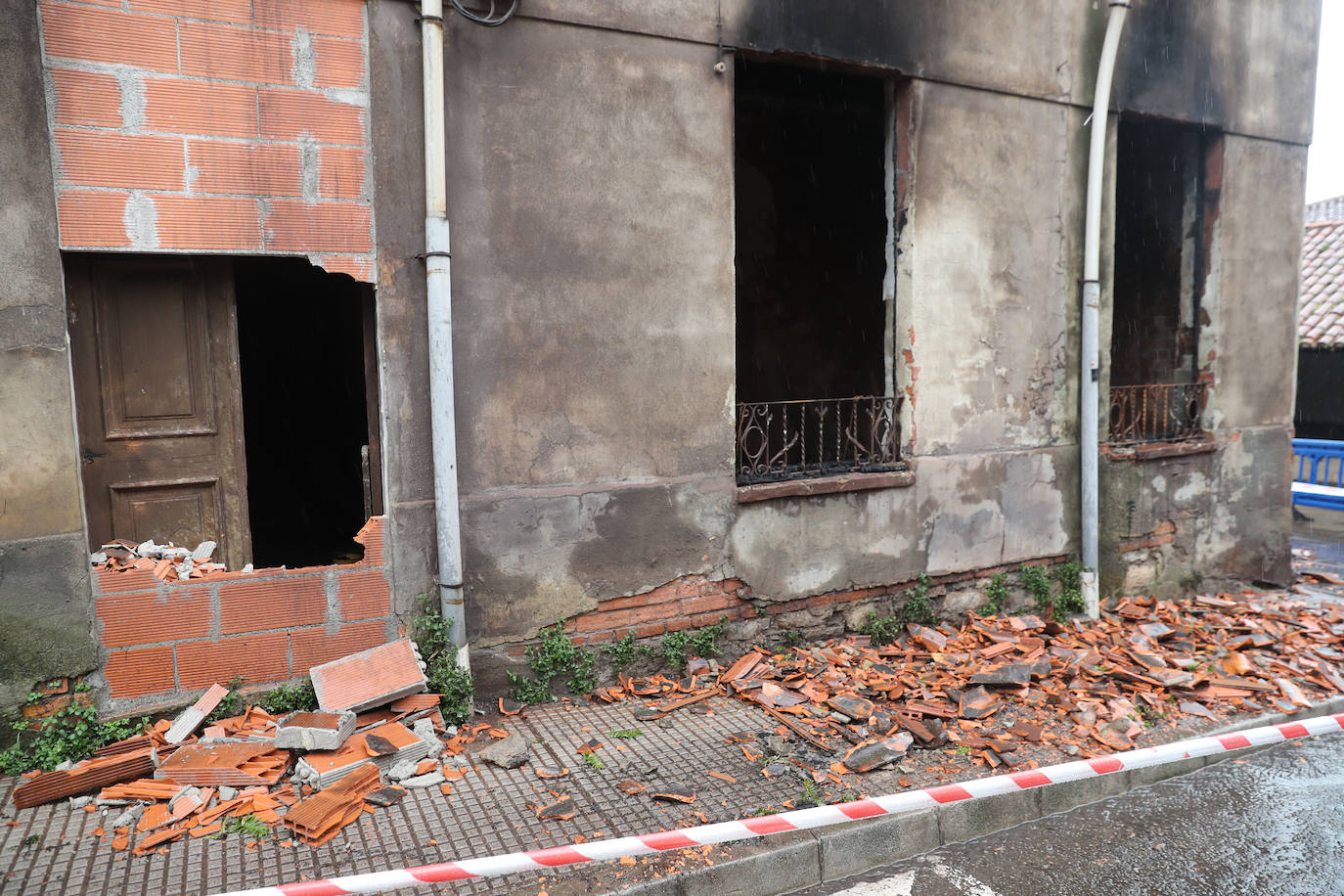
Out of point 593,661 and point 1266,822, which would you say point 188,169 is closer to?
point 593,661

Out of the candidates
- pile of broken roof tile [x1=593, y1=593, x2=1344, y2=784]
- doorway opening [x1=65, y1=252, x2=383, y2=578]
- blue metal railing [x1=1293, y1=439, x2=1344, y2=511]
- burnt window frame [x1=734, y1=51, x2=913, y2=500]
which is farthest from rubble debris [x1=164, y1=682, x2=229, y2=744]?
blue metal railing [x1=1293, y1=439, x2=1344, y2=511]

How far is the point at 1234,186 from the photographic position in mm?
8000

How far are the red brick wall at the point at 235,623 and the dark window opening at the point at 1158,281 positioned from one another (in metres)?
6.59

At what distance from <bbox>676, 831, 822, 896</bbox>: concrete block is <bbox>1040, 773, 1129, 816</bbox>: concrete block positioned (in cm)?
155

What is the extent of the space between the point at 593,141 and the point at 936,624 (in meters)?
4.43

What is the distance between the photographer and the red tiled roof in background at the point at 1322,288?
13.7 metres

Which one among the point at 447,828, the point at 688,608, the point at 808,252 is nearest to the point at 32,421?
the point at 447,828

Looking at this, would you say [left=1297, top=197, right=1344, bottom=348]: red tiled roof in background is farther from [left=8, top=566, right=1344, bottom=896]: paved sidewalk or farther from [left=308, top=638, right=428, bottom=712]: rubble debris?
[left=308, top=638, right=428, bottom=712]: rubble debris

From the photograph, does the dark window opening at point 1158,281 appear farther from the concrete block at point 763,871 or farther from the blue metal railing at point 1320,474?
the blue metal railing at point 1320,474

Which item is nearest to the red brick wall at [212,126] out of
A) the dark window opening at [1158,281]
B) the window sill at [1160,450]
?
the window sill at [1160,450]

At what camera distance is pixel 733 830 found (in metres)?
3.26

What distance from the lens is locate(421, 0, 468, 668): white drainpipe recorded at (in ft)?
15.1

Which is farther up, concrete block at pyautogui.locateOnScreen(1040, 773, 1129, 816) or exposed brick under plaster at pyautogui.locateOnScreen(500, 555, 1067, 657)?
exposed brick under plaster at pyautogui.locateOnScreen(500, 555, 1067, 657)

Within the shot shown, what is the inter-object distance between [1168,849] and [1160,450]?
444cm
